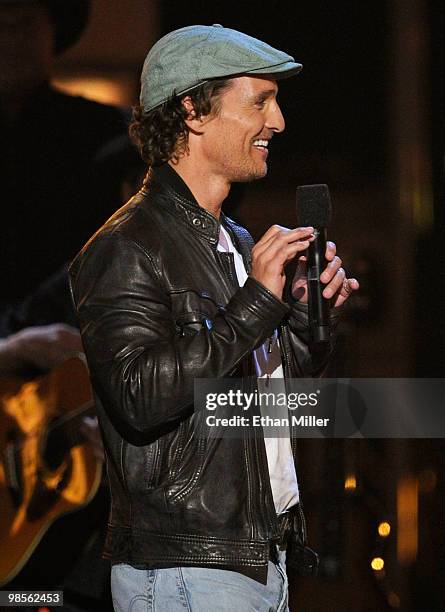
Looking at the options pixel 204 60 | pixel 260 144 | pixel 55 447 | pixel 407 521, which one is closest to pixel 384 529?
pixel 407 521

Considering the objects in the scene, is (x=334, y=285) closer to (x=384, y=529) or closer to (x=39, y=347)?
(x=384, y=529)

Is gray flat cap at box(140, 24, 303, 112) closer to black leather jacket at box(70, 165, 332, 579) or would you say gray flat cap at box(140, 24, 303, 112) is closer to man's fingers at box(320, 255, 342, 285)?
black leather jacket at box(70, 165, 332, 579)

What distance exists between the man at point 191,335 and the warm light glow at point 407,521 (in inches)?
35.9

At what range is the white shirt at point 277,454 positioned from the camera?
6.49 feet

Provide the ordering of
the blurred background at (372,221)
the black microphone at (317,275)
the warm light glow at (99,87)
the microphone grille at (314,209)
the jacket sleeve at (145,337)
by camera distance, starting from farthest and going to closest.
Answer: the warm light glow at (99,87) < the blurred background at (372,221) < the microphone grille at (314,209) < the black microphone at (317,275) < the jacket sleeve at (145,337)

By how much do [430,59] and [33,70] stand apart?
1.16 meters

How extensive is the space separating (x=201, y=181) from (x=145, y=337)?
43 centimetres

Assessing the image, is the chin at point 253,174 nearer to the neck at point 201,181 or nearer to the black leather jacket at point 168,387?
the neck at point 201,181

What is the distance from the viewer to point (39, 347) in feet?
10.1

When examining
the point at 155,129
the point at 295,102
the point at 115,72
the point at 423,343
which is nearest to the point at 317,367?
the point at 155,129

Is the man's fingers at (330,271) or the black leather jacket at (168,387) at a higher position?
the man's fingers at (330,271)

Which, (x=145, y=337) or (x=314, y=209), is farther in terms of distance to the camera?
(x=314, y=209)

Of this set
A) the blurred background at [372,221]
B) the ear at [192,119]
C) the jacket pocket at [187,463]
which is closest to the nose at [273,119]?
the ear at [192,119]

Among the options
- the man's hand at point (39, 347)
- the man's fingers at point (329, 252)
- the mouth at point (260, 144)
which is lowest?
the man's fingers at point (329, 252)
